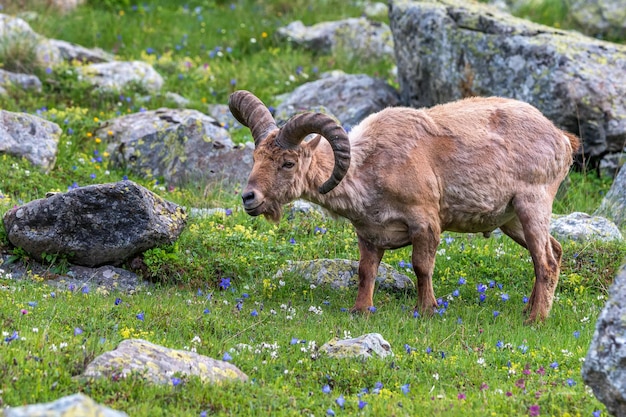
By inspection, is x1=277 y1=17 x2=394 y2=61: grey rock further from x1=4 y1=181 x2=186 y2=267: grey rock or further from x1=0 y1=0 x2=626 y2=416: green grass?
x1=4 y1=181 x2=186 y2=267: grey rock

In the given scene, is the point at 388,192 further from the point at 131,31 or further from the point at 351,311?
the point at 131,31

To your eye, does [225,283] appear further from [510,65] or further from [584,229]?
[510,65]

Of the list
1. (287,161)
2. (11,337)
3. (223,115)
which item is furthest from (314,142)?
(223,115)

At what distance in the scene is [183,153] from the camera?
1337 cm

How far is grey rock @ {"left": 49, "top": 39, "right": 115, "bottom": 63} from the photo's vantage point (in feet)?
57.3

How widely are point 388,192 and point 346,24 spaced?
11.1 meters

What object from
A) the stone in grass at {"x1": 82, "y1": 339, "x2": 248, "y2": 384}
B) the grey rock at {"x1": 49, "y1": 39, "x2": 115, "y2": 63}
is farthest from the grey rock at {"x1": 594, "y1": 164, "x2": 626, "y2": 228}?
the grey rock at {"x1": 49, "y1": 39, "x2": 115, "y2": 63}

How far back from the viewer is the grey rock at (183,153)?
520 inches

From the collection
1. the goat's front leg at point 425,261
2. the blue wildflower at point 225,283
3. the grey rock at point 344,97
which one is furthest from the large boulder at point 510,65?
the blue wildflower at point 225,283

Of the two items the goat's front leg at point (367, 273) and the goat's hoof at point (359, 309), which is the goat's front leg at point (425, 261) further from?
the goat's hoof at point (359, 309)

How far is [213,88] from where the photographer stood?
17.4m

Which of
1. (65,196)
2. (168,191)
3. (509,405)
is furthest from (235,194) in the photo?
(509,405)

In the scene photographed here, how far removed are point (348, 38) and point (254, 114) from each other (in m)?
10.4

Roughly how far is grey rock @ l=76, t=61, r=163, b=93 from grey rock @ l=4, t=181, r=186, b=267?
6.55 meters
